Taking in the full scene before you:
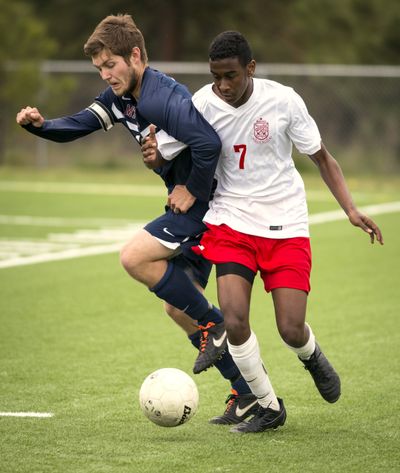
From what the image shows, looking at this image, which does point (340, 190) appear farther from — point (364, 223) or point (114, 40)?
point (114, 40)

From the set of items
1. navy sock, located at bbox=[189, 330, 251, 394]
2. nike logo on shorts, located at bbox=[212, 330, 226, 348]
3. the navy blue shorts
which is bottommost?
navy sock, located at bbox=[189, 330, 251, 394]

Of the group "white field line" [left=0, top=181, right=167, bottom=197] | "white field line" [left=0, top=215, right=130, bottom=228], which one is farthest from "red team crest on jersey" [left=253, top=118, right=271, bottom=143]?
"white field line" [left=0, top=181, right=167, bottom=197]

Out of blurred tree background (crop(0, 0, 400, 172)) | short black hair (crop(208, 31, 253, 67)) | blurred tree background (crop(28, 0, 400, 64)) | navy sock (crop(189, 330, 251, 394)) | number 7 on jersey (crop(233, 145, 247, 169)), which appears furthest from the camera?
blurred tree background (crop(28, 0, 400, 64))

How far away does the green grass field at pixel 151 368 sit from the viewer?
201 inches

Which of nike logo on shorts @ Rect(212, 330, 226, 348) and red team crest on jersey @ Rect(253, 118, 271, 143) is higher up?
red team crest on jersey @ Rect(253, 118, 271, 143)

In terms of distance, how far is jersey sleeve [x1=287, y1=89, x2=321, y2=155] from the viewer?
18.4 feet

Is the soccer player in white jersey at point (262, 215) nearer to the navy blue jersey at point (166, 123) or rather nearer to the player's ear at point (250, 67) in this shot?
the player's ear at point (250, 67)

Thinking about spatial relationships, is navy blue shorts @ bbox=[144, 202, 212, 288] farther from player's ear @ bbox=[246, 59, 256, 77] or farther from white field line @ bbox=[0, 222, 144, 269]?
white field line @ bbox=[0, 222, 144, 269]

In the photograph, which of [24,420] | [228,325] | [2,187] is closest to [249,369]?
[228,325]

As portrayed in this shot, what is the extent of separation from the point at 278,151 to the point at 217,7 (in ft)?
93.5

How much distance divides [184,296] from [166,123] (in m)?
1.01

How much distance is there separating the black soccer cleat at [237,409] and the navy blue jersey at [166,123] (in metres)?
1.16

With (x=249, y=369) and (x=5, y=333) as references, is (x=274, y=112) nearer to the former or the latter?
(x=249, y=369)

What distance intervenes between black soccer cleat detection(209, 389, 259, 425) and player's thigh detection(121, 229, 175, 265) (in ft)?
2.97
